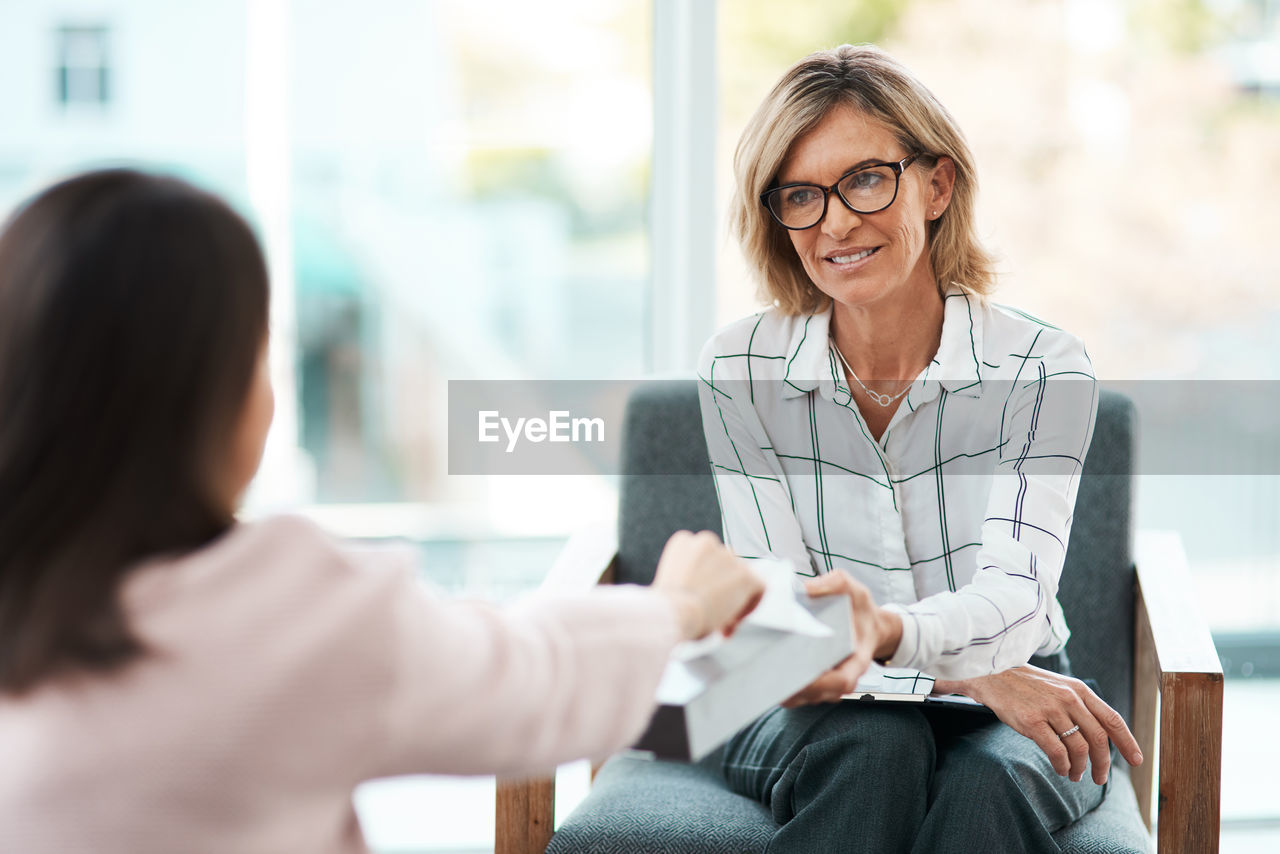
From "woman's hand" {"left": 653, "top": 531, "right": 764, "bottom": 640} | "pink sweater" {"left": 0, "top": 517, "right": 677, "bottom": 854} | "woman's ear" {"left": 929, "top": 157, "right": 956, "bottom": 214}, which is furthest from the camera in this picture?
"woman's ear" {"left": 929, "top": 157, "right": 956, "bottom": 214}

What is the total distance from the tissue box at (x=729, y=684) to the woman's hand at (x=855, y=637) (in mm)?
48

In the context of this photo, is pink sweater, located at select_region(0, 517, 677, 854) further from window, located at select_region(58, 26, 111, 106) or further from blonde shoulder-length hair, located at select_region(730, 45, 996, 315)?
window, located at select_region(58, 26, 111, 106)

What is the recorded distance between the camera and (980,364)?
1.43 m

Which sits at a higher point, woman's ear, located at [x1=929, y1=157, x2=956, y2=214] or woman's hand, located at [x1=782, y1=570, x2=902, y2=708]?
woman's ear, located at [x1=929, y1=157, x2=956, y2=214]

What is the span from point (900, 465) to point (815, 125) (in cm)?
46

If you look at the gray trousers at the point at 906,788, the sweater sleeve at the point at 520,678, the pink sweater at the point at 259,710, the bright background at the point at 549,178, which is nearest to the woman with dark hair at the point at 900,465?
the gray trousers at the point at 906,788

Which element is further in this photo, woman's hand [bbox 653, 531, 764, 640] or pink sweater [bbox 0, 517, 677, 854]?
woman's hand [bbox 653, 531, 764, 640]

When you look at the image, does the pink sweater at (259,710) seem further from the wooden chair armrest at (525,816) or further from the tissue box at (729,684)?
the wooden chair armrest at (525,816)

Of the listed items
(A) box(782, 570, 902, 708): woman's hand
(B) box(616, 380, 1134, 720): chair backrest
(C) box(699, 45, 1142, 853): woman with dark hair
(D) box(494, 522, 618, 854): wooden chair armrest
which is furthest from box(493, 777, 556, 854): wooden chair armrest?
(B) box(616, 380, 1134, 720): chair backrest

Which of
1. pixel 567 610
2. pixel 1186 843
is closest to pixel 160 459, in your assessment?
pixel 567 610

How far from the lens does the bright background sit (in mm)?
2221

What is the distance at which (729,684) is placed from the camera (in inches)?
37.9

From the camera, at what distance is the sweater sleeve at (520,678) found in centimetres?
70

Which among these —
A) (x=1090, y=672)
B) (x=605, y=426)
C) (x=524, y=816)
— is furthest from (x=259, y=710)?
(x=605, y=426)
